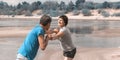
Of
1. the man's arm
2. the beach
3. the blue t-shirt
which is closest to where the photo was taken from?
the man's arm

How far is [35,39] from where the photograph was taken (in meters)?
6.11

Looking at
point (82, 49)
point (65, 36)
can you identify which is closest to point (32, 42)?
point (65, 36)

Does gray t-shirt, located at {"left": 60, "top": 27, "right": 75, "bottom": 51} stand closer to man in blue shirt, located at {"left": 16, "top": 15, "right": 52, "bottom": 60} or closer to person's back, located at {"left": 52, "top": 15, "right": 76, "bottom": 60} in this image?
person's back, located at {"left": 52, "top": 15, "right": 76, "bottom": 60}

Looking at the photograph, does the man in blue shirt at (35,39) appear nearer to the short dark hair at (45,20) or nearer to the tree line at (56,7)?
the short dark hair at (45,20)

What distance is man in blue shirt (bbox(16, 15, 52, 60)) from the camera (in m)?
6.03

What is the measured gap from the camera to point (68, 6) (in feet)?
456

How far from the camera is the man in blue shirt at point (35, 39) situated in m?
6.03

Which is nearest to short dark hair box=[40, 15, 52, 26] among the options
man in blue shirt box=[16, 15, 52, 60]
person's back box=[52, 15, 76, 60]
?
man in blue shirt box=[16, 15, 52, 60]

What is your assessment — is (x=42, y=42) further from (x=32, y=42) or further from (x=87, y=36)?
(x=87, y=36)

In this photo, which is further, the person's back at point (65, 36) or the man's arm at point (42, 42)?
the person's back at point (65, 36)

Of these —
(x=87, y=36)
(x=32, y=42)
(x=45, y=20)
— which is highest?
(x=45, y=20)

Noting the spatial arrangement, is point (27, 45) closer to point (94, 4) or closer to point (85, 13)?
point (85, 13)

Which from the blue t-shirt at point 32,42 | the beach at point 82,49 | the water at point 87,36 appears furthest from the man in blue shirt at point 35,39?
the water at point 87,36

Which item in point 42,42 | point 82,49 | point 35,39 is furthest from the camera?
point 82,49
